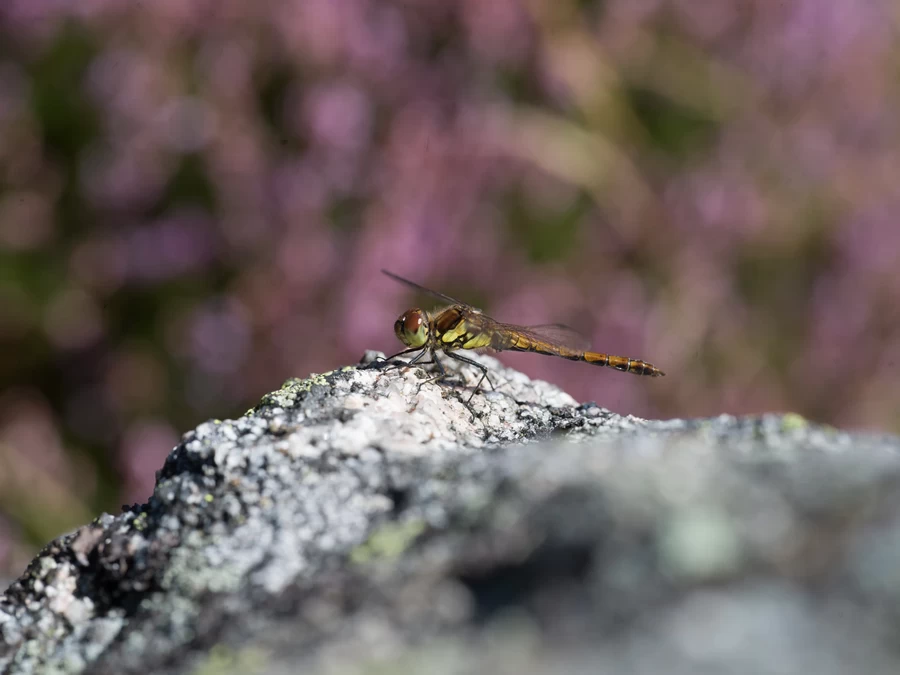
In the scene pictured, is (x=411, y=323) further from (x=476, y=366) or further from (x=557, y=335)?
(x=557, y=335)

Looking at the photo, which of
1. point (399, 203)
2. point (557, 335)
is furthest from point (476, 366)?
point (399, 203)

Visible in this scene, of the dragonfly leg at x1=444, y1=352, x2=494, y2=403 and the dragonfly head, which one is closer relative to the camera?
the dragonfly leg at x1=444, y1=352, x2=494, y2=403

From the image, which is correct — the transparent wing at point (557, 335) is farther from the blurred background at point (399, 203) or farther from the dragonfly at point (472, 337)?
the blurred background at point (399, 203)

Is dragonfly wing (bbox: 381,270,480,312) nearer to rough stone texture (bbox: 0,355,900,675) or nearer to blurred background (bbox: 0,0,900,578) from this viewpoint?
rough stone texture (bbox: 0,355,900,675)

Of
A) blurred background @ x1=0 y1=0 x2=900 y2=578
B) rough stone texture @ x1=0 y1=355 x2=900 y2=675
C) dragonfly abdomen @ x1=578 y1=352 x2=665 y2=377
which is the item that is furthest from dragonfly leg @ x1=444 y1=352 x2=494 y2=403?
blurred background @ x1=0 y1=0 x2=900 y2=578

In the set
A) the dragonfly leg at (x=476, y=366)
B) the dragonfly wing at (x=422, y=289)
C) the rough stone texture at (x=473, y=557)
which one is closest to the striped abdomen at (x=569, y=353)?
the dragonfly wing at (x=422, y=289)

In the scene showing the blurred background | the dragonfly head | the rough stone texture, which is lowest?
the rough stone texture

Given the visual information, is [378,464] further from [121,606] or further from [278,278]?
[278,278]
